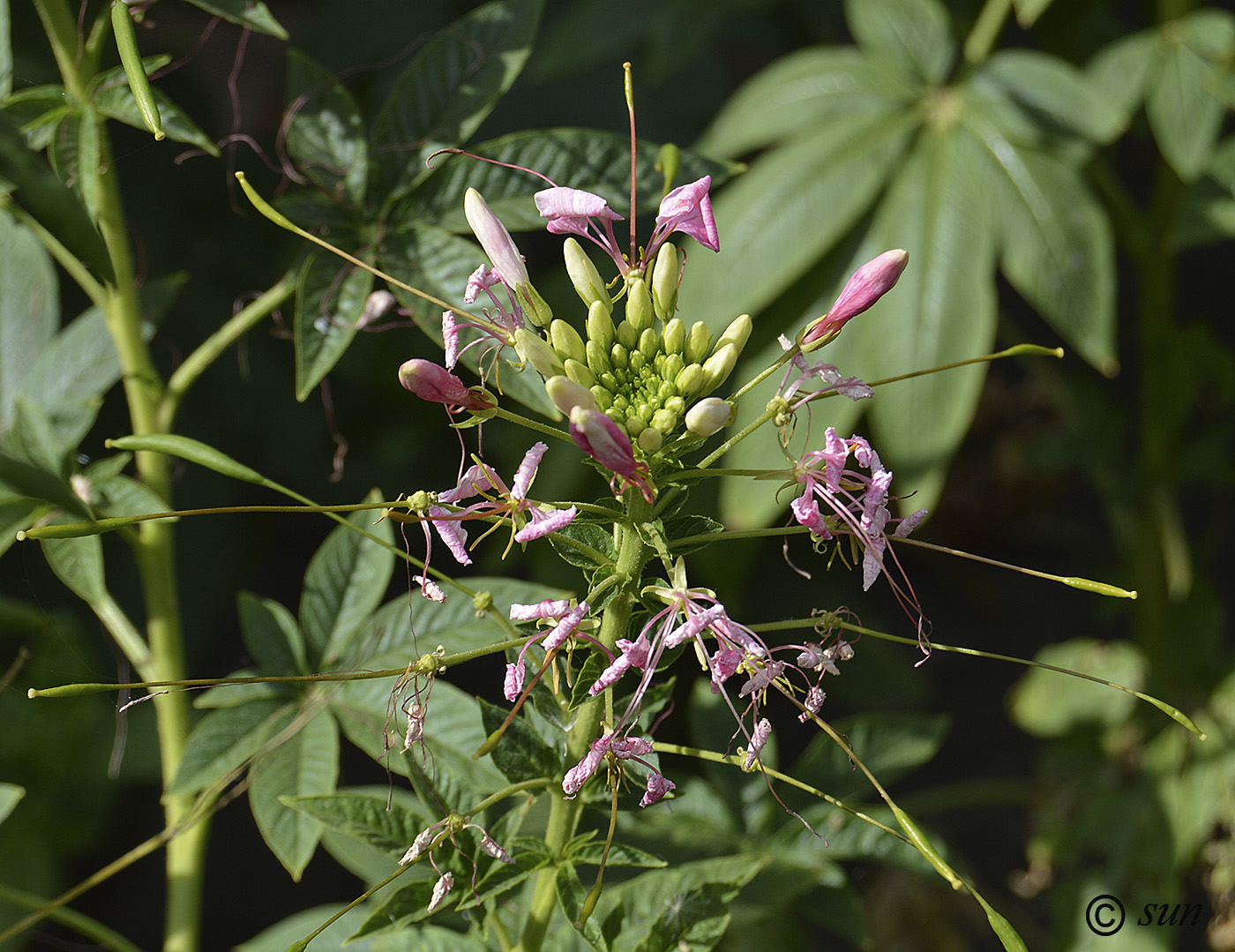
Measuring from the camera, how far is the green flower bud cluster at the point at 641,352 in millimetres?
454

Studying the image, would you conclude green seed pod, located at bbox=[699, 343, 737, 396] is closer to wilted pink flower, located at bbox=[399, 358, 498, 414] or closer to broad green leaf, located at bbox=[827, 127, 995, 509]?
wilted pink flower, located at bbox=[399, 358, 498, 414]

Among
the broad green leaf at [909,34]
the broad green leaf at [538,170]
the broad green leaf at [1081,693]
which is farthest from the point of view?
the broad green leaf at [1081,693]

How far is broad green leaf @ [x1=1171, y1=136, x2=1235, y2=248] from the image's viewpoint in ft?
3.55

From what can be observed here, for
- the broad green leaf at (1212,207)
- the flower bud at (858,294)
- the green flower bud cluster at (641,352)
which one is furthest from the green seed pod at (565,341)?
the broad green leaf at (1212,207)

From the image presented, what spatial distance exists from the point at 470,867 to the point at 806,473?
271 mm

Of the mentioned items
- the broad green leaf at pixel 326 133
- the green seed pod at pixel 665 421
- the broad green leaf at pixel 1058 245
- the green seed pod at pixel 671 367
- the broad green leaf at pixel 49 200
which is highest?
the broad green leaf at pixel 49 200

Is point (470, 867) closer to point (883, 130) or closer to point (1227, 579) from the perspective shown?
point (883, 130)

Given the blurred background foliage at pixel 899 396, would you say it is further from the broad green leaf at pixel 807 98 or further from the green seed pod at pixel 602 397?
the green seed pod at pixel 602 397

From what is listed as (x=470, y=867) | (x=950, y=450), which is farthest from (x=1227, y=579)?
(x=470, y=867)

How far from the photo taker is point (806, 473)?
0.43 metres

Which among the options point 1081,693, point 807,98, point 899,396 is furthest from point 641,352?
point 1081,693

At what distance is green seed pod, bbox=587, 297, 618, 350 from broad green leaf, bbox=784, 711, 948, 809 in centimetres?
44

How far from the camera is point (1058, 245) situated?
96cm

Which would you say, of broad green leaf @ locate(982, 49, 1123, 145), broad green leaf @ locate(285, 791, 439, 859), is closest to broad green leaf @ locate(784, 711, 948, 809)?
broad green leaf @ locate(285, 791, 439, 859)
